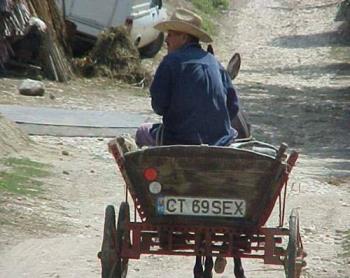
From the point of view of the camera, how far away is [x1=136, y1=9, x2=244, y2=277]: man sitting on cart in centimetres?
705

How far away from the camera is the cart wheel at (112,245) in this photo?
680 centimetres

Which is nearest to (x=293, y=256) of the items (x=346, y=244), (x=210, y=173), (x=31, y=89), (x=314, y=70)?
(x=210, y=173)

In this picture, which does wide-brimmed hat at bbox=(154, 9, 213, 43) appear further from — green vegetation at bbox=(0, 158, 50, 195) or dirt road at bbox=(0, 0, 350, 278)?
green vegetation at bbox=(0, 158, 50, 195)

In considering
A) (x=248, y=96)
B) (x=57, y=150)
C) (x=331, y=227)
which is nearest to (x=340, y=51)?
(x=248, y=96)

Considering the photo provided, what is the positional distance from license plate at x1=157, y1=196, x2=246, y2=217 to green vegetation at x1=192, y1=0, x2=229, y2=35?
2572 centimetres

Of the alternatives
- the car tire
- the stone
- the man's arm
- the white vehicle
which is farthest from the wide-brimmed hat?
the car tire

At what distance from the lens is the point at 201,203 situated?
6711mm

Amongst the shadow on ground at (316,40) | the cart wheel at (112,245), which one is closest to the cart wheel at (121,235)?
the cart wheel at (112,245)

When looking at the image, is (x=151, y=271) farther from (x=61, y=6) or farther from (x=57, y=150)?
(x=61, y=6)

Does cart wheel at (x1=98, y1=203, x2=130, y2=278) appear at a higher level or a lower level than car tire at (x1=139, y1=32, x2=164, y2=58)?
higher

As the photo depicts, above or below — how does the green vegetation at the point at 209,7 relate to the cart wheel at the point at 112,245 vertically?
below

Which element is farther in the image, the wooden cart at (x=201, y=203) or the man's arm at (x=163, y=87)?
the man's arm at (x=163, y=87)

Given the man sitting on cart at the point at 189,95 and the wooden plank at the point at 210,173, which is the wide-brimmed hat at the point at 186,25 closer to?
the man sitting on cart at the point at 189,95

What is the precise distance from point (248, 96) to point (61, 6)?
3.91 metres
